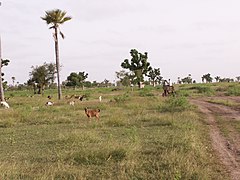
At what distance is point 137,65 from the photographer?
2488 inches

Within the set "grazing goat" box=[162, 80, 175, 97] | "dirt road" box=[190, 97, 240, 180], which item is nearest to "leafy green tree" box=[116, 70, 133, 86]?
"grazing goat" box=[162, 80, 175, 97]

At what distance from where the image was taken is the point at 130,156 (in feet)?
26.8

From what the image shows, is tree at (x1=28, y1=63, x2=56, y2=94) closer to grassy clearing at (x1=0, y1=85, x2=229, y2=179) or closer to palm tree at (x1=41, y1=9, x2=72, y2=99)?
palm tree at (x1=41, y1=9, x2=72, y2=99)

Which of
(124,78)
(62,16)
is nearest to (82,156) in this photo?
(62,16)

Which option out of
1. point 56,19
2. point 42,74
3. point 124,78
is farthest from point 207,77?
point 56,19

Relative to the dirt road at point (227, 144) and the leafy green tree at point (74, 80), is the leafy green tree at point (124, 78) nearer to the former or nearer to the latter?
the leafy green tree at point (74, 80)

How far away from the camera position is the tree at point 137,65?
204ft

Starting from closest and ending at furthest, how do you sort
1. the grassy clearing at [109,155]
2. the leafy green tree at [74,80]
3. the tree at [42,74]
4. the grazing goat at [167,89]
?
1. the grassy clearing at [109,155]
2. the grazing goat at [167,89]
3. the tree at [42,74]
4. the leafy green tree at [74,80]

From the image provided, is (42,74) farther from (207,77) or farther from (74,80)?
(207,77)

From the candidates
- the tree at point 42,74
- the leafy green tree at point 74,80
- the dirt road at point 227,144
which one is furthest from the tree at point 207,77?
the dirt road at point 227,144

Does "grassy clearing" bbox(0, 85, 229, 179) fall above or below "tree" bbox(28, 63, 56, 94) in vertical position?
below

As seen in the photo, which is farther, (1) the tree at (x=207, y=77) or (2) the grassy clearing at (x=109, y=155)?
(1) the tree at (x=207, y=77)

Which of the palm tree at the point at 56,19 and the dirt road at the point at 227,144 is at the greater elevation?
the palm tree at the point at 56,19

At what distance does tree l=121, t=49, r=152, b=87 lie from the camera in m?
62.1
